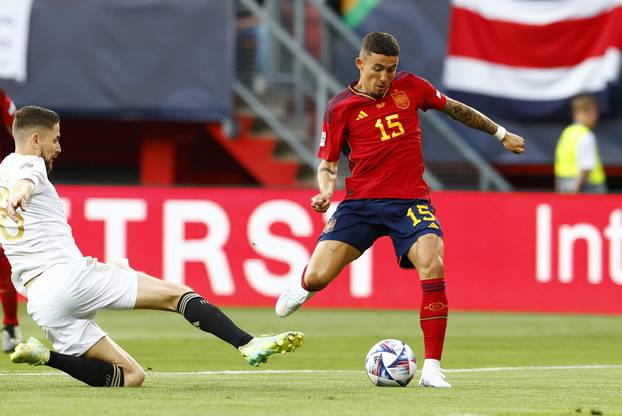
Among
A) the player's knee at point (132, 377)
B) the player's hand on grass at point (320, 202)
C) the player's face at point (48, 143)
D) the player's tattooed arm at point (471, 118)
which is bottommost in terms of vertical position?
the player's knee at point (132, 377)

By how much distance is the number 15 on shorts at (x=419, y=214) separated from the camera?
9008 millimetres

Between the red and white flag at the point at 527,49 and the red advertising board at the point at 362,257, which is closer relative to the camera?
the red advertising board at the point at 362,257

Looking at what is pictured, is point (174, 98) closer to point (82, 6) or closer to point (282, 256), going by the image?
point (82, 6)

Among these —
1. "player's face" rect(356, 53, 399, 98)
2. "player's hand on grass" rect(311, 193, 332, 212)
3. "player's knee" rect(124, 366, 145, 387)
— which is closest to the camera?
"player's knee" rect(124, 366, 145, 387)

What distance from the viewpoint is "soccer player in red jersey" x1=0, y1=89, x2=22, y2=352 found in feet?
36.4

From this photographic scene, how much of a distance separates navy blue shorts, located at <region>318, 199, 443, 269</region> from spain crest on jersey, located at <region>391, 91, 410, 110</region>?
63cm

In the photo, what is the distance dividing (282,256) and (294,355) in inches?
198

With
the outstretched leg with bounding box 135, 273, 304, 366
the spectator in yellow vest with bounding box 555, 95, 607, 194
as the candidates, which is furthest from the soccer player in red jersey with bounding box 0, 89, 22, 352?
the spectator in yellow vest with bounding box 555, 95, 607, 194

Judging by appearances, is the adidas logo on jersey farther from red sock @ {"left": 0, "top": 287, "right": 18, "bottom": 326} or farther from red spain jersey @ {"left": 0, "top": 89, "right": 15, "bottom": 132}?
red sock @ {"left": 0, "top": 287, "right": 18, "bottom": 326}

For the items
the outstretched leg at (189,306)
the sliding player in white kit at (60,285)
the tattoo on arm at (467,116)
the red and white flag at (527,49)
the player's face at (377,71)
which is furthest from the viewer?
the red and white flag at (527,49)

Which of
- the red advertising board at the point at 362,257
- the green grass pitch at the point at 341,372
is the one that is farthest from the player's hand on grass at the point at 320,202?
the red advertising board at the point at 362,257

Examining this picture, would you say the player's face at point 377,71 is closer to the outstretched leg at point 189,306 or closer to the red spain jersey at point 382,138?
the red spain jersey at point 382,138

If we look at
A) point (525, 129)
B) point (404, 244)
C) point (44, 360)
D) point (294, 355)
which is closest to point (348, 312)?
point (294, 355)

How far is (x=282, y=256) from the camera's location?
55.2ft
